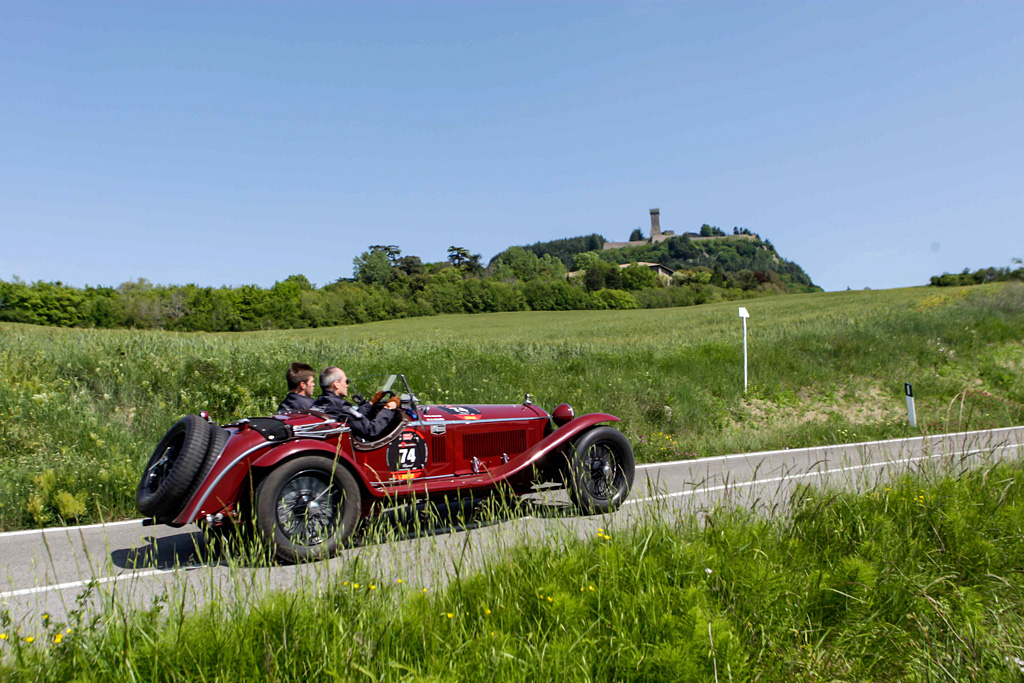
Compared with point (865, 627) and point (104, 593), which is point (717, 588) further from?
point (104, 593)

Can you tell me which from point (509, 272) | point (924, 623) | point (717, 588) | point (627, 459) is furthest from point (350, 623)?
point (509, 272)

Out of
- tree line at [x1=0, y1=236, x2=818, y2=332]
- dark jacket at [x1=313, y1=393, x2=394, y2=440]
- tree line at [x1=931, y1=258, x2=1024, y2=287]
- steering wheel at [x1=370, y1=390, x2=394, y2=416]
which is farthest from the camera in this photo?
tree line at [x1=931, y1=258, x2=1024, y2=287]

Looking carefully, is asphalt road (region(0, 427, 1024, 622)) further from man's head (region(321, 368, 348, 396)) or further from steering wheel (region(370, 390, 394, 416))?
man's head (region(321, 368, 348, 396))

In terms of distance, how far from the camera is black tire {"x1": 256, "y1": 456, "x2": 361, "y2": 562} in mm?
4785

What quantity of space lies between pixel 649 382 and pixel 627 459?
29.5 ft

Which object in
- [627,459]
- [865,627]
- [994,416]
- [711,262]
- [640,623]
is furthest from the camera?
[711,262]

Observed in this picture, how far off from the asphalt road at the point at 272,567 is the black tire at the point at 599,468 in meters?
0.22

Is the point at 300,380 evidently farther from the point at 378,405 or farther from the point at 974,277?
the point at 974,277

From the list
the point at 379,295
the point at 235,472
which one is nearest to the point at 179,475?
the point at 235,472

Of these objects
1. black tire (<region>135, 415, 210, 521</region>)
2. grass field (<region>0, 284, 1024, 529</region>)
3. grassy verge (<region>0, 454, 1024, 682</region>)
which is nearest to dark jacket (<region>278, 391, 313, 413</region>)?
black tire (<region>135, 415, 210, 521</region>)

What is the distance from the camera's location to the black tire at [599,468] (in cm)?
624

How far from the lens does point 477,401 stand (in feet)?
43.2

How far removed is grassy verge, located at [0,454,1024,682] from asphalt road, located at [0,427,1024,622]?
11 centimetres

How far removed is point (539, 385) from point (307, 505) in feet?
33.1
